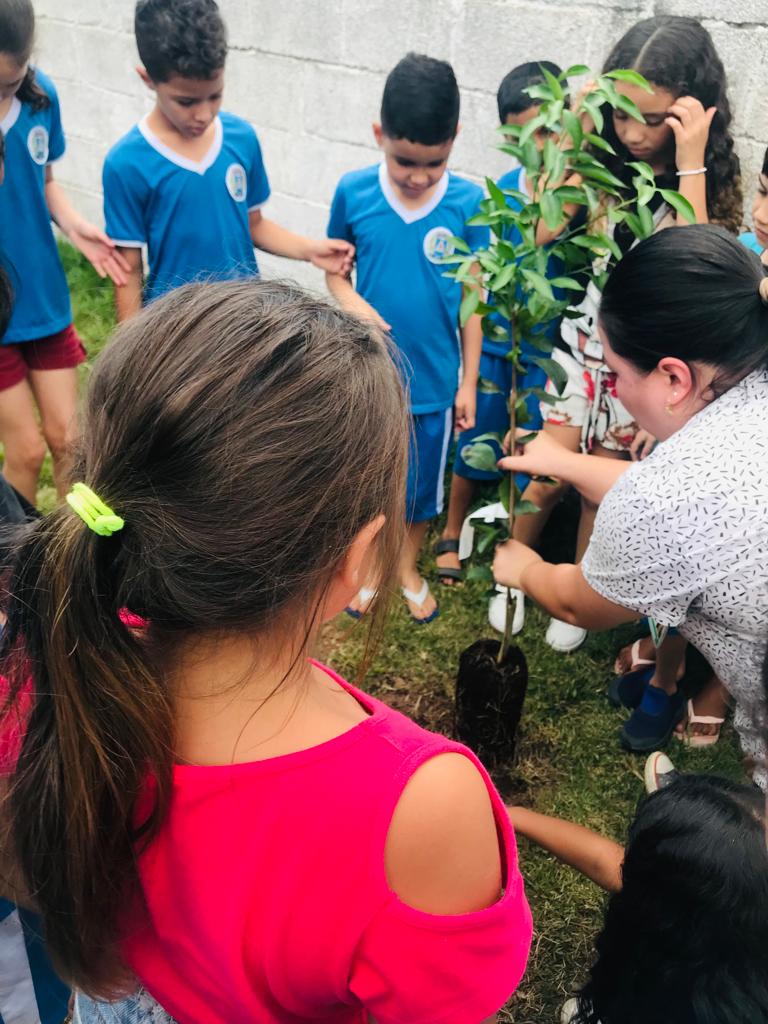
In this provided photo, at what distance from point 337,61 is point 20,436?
2.33 meters

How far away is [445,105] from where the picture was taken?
2.66 metres

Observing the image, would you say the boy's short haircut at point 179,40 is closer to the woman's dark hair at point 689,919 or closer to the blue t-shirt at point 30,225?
the blue t-shirt at point 30,225

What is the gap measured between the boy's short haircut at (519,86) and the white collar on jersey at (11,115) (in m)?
1.70

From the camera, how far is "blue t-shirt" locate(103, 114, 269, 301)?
281 cm

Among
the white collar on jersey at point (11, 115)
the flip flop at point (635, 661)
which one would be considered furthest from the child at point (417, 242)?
the white collar on jersey at point (11, 115)

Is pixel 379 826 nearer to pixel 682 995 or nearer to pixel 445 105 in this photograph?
pixel 682 995

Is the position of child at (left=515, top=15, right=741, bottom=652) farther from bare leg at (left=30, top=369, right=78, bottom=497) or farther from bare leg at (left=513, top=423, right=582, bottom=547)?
bare leg at (left=30, top=369, right=78, bottom=497)

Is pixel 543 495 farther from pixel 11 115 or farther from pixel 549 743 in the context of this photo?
pixel 11 115

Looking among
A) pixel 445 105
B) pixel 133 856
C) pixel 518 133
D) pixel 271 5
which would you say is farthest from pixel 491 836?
pixel 271 5

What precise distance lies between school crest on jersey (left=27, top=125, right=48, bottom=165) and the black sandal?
2.05m

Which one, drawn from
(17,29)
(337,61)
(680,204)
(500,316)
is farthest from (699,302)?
(337,61)

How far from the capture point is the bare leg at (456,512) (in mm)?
3346

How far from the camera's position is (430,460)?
311 centimetres

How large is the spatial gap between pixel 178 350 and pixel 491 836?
0.60 metres
